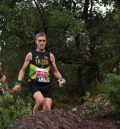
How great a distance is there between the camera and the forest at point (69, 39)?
17.2 m

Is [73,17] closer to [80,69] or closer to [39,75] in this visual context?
[80,69]

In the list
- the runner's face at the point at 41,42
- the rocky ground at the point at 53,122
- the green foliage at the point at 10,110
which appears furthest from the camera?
the runner's face at the point at 41,42

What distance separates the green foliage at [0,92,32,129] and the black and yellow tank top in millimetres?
714

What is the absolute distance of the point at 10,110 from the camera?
8477 millimetres

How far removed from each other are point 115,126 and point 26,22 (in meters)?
8.63

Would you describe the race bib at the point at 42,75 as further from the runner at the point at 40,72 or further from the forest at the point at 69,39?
the forest at the point at 69,39

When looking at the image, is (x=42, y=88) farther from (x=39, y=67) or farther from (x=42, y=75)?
(x=39, y=67)

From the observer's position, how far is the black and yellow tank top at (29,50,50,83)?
9.27 meters

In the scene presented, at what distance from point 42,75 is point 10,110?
1.06 metres

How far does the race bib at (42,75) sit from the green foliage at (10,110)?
2.31ft

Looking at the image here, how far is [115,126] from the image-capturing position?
944 cm

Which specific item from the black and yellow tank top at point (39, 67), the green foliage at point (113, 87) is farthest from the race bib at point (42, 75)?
the green foliage at point (113, 87)

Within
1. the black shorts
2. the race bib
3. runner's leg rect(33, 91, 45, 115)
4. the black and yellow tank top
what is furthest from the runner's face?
runner's leg rect(33, 91, 45, 115)

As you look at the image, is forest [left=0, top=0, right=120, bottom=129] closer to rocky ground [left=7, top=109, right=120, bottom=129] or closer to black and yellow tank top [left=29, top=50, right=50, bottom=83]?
black and yellow tank top [left=29, top=50, right=50, bottom=83]
